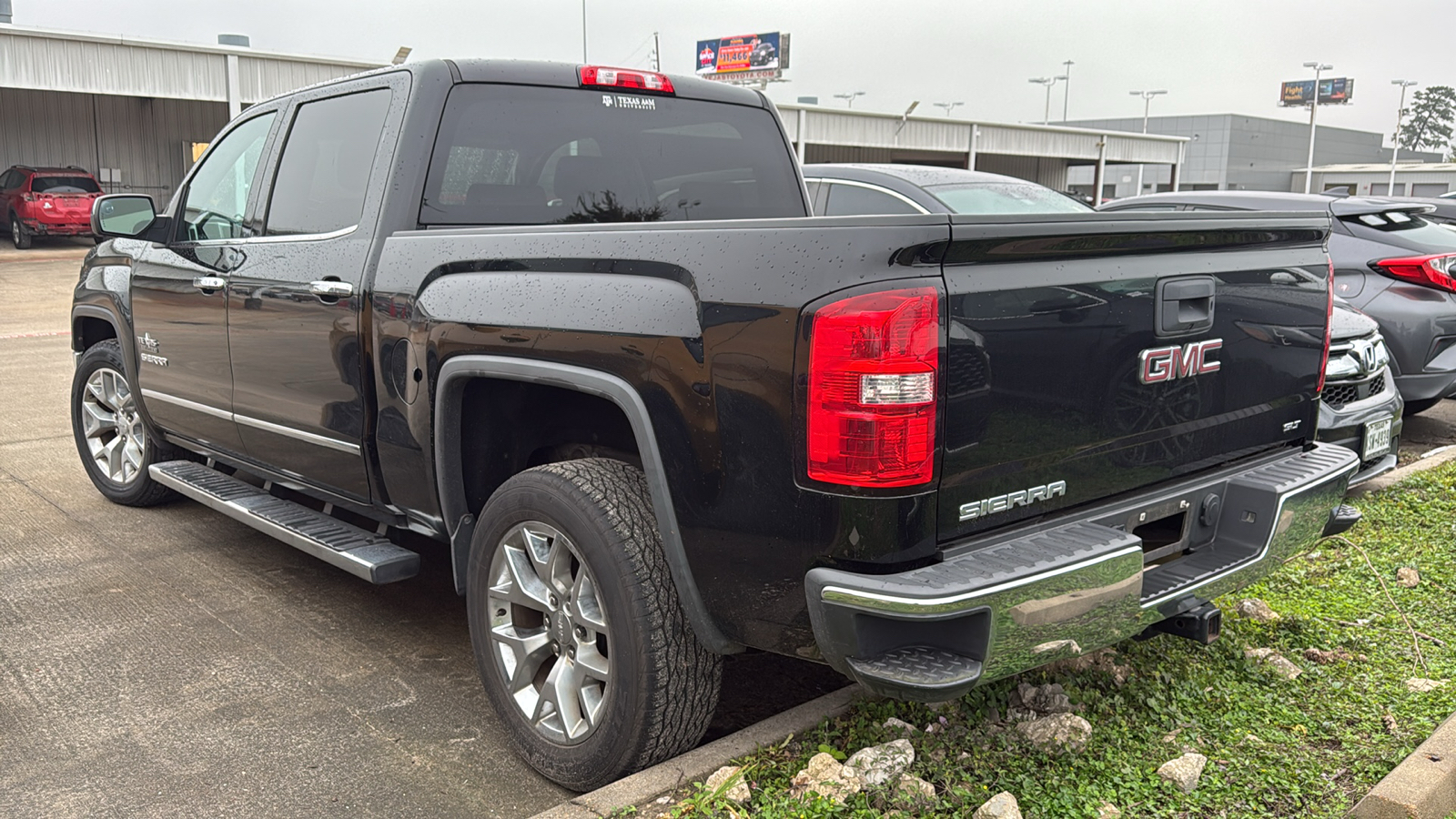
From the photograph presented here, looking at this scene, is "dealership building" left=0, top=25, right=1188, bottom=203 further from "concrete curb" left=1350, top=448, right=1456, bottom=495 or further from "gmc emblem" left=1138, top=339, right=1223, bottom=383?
"gmc emblem" left=1138, top=339, right=1223, bottom=383

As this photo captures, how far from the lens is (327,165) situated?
4.07 metres

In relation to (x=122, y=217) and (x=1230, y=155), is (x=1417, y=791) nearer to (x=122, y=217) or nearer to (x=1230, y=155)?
(x=122, y=217)

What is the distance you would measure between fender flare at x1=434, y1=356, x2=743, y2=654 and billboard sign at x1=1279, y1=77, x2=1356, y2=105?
105402 mm

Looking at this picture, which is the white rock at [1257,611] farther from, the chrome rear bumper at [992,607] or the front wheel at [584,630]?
the front wheel at [584,630]

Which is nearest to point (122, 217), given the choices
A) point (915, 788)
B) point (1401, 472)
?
point (915, 788)

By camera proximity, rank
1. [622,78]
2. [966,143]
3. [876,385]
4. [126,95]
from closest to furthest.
A: 1. [876,385]
2. [622,78]
3. [126,95]
4. [966,143]

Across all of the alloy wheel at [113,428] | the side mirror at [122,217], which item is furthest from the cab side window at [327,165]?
the alloy wheel at [113,428]

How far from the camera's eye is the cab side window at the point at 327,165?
385cm

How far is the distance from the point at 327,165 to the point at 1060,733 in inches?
122

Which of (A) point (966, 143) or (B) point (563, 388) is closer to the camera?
(B) point (563, 388)

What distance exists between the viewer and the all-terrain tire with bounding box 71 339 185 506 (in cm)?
540

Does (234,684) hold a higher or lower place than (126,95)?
lower

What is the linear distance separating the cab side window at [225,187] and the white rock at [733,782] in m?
2.92

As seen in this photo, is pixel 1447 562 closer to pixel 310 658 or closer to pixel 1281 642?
pixel 1281 642
